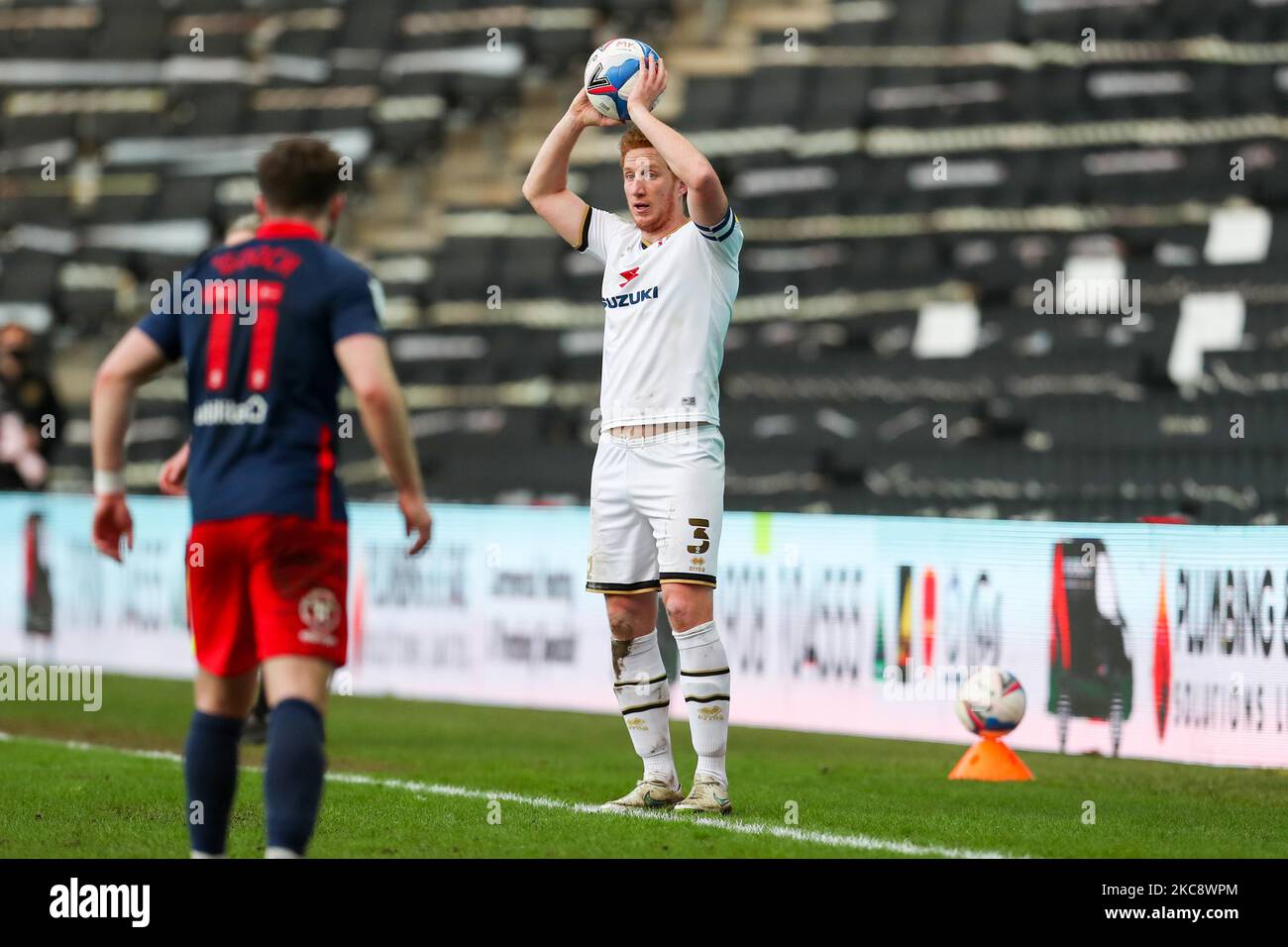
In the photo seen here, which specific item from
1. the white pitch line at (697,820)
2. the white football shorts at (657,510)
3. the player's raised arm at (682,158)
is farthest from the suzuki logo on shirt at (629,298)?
the white pitch line at (697,820)

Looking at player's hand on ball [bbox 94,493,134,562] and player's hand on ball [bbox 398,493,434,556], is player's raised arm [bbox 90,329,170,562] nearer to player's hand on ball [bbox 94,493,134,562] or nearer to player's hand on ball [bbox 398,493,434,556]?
player's hand on ball [bbox 94,493,134,562]

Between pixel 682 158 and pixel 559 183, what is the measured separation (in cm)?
90

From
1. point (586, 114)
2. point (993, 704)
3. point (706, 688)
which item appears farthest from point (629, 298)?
point (993, 704)

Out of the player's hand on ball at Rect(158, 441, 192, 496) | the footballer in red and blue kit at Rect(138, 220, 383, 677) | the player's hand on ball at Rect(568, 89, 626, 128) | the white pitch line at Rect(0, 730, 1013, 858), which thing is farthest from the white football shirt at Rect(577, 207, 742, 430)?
the footballer in red and blue kit at Rect(138, 220, 383, 677)

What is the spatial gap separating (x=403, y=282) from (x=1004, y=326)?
25.1ft

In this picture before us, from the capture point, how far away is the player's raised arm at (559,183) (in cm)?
698

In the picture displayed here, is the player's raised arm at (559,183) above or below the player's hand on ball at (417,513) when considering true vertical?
above

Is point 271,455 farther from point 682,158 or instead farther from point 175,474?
point 682,158

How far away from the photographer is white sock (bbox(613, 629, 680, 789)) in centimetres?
694

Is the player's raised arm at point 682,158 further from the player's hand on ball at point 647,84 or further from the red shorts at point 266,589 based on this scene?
the red shorts at point 266,589

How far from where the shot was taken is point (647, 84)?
6688 millimetres

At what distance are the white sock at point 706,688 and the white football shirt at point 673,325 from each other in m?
0.77
